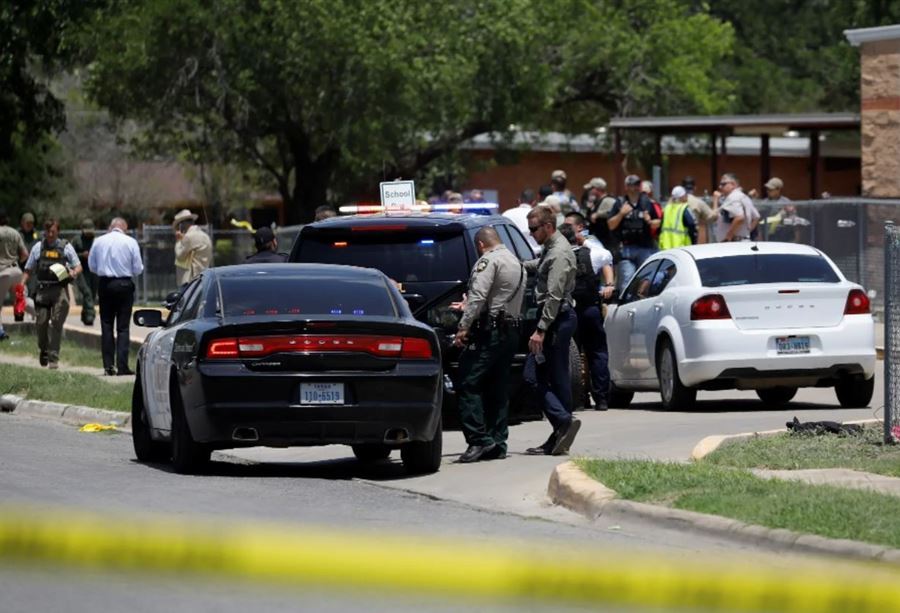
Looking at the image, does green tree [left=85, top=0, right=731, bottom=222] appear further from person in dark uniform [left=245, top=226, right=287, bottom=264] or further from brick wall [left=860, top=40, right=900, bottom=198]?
person in dark uniform [left=245, top=226, right=287, bottom=264]

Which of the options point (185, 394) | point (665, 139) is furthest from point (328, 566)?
point (665, 139)

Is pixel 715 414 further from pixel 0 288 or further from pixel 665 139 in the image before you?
pixel 665 139

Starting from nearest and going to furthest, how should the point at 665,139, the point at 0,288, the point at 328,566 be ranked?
the point at 328,566, the point at 0,288, the point at 665,139

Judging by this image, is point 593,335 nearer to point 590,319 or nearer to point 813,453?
point 590,319

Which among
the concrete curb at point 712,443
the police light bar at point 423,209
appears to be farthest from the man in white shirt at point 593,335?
the concrete curb at point 712,443

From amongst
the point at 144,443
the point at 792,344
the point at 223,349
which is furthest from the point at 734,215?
the point at 223,349

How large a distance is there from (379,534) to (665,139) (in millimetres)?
47174

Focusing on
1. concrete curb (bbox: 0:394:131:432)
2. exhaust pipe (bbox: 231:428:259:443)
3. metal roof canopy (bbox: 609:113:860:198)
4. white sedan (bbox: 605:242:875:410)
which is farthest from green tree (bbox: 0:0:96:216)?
exhaust pipe (bbox: 231:428:259:443)

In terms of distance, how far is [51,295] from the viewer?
24.8 meters

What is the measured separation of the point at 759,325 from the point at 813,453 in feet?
14.5

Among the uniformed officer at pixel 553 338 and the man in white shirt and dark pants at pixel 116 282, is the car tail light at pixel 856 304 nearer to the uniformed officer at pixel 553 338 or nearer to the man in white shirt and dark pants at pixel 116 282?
the uniformed officer at pixel 553 338

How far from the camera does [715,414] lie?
1820 cm

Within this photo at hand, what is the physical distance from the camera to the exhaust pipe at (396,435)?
1343 cm

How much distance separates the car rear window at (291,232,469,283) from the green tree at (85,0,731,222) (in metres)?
24.5
